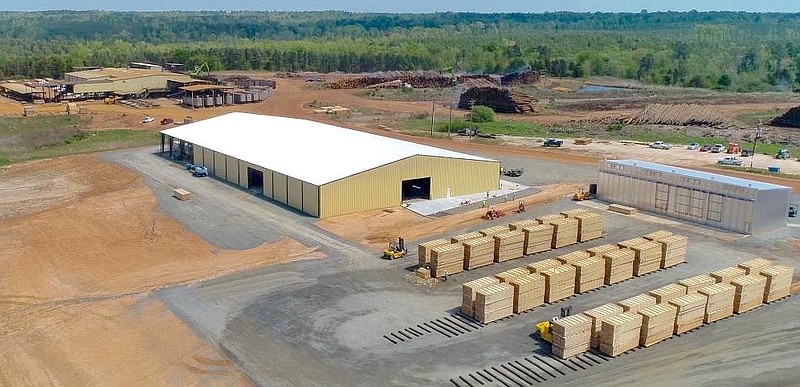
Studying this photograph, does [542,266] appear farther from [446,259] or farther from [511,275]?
[446,259]

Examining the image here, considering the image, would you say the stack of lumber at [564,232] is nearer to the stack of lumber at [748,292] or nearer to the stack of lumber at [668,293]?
the stack of lumber at [668,293]

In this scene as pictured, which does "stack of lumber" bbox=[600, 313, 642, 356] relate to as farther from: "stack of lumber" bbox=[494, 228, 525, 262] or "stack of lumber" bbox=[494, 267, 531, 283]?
"stack of lumber" bbox=[494, 228, 525, 262]

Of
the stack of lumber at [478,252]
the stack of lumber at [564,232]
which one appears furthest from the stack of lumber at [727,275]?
the stack of lumber at [478,252]

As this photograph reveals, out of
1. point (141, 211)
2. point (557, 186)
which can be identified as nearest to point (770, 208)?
point (557, 186)

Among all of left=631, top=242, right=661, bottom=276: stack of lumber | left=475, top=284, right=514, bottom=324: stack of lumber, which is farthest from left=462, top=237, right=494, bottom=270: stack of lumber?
left=631, top=242, right=661, bottom=276: stack of lumber

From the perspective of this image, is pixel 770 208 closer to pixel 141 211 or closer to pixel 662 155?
pixel 662 155
